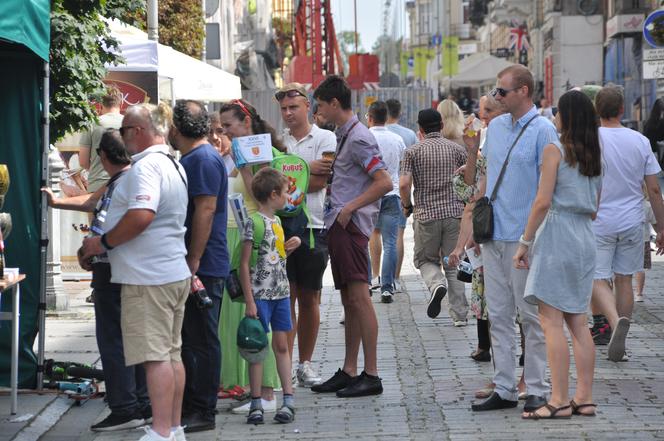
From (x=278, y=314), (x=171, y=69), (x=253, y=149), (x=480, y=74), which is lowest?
(x=278, y=314)

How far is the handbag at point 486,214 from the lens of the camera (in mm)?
7363

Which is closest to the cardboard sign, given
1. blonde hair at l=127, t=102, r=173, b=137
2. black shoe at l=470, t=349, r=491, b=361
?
blonde hair at l=127, t=102, r=173, b=137

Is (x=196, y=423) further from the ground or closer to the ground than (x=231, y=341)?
closer to the ground

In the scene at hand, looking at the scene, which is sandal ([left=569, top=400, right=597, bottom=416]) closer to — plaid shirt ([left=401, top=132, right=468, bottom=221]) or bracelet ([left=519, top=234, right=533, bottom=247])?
bracelet ([left=519, top=234, right=533, bottom=247])

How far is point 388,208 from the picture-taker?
13.3 metres

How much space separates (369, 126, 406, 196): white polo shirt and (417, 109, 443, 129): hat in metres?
1.52

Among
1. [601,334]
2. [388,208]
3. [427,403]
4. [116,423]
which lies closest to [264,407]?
[116,423]

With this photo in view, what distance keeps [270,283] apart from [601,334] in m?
3.52

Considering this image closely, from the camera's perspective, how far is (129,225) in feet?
20.6

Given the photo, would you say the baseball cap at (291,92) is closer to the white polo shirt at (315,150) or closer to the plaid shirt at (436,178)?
the white polo shirt at (315,150)

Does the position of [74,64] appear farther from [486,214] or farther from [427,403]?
[427,403]

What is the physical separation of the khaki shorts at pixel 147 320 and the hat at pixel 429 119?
215 inches

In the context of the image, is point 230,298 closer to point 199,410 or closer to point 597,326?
point 199,410

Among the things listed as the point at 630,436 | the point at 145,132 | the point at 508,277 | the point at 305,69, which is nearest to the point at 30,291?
the point at 145,132
